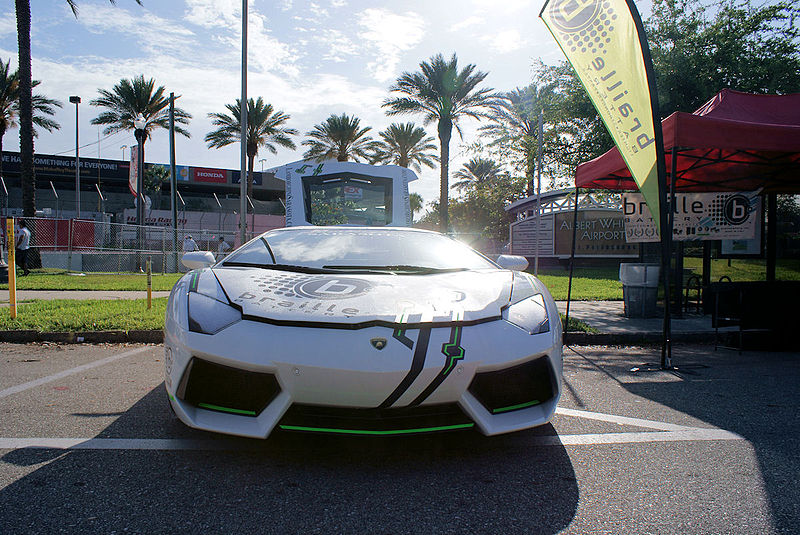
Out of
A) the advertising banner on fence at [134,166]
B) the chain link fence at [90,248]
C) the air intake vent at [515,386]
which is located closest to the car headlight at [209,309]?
the air intake vent at [515,386]

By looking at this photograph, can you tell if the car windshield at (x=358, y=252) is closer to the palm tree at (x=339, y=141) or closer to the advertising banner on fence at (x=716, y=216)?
the advertising banner on fence at (x=716, y=216)

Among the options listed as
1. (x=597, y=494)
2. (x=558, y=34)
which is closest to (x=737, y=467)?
(x=597, y=494)

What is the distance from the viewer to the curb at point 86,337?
5781 mm

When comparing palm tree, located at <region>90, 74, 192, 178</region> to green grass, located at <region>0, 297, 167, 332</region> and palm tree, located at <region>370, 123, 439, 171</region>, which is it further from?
green grass, located at <region>0, 297, 167, 332</region>

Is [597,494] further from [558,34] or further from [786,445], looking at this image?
[558,34]

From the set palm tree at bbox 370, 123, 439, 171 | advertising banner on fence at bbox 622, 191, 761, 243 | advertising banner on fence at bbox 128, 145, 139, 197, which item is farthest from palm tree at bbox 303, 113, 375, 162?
advertising banner on fence at bbox 622, 191, 761, 243

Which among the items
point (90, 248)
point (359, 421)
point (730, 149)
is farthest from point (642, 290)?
point (90, 248)

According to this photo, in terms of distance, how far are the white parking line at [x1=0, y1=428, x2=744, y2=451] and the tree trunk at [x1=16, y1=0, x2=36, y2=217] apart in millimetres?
16309

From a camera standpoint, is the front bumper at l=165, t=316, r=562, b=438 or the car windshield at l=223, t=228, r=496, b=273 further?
the car windshield at l=223, t=228, r=496, b=273

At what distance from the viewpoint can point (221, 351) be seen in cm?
227

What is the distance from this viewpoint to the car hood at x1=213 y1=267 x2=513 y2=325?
7.75 feet

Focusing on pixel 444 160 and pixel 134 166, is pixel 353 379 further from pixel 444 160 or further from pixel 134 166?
pixel 444 160

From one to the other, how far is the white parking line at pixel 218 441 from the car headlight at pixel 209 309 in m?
0.64

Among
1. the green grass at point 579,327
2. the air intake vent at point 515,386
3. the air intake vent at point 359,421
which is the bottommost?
the green grass at point 579,327
